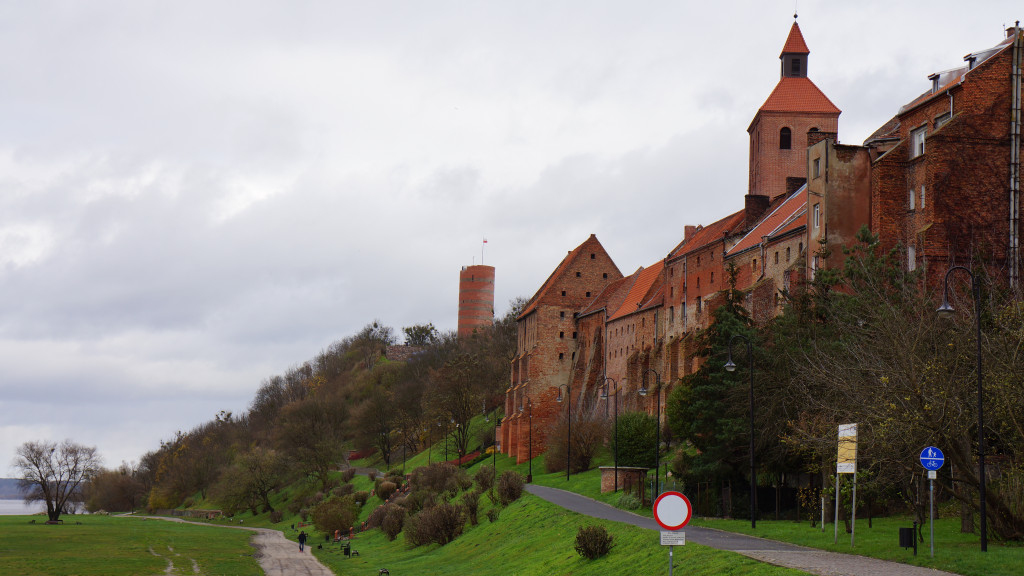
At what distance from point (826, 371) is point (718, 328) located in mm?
10215

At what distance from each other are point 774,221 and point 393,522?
2705cm

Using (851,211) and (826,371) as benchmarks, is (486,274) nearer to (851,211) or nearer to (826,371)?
(851,211)

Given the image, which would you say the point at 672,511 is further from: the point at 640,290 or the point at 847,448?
the point at 640,290

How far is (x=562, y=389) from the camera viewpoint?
88438mm

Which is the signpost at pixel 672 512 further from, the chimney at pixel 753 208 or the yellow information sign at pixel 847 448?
the chimney at pixel 753 208

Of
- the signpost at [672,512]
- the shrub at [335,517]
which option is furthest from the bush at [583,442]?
the signpost at [672,512]

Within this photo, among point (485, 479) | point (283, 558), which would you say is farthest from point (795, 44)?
point (283, 558)

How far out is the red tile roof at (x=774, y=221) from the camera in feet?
185

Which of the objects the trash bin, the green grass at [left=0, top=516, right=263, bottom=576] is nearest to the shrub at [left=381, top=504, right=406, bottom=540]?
the green grass at [left=0, top=516, right=263, bottom=576]

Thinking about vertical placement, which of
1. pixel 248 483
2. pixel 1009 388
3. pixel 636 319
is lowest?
pixel 248 483

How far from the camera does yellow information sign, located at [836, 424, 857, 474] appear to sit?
883 inches

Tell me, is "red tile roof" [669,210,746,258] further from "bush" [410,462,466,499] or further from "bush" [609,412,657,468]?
"bush" [410,462,466,499]

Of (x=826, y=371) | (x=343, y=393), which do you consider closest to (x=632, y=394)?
(x=826, y=371)

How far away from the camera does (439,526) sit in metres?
46.3
